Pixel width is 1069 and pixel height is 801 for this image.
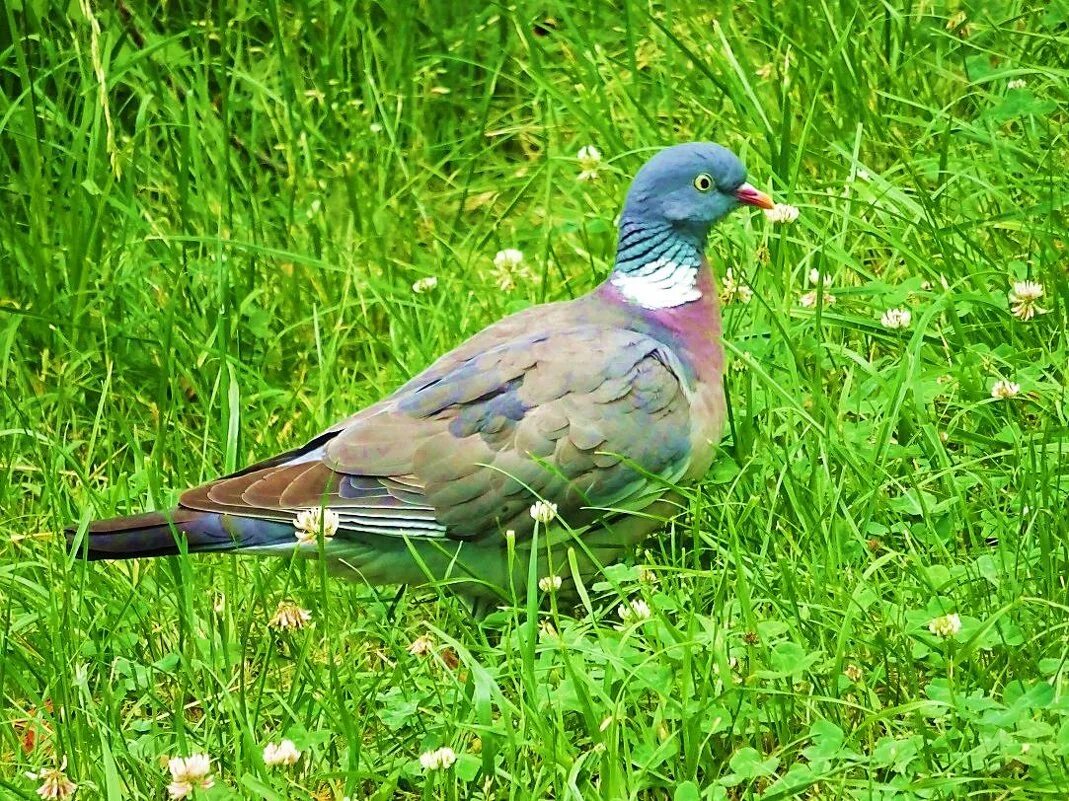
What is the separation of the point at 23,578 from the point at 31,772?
60cm

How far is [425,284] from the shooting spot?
175 inches

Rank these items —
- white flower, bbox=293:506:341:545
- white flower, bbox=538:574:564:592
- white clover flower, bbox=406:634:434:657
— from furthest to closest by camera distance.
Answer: white flower, bbox=293:506:341:545 → white clover flower, bbox=406:634:434:657 → white flower, bbox=538:574:564:592

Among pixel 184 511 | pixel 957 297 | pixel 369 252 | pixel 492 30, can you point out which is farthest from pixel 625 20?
pixel 184 511

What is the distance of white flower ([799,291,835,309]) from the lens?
3.98 m

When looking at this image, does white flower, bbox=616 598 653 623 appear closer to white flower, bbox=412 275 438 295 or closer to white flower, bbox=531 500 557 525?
white flower, bbox=531 500 557 525

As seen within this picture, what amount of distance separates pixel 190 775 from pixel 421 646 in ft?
1.92

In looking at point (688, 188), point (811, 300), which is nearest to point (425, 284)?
point (688, 188)

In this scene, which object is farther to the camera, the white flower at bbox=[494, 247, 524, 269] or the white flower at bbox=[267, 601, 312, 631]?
the white flower at bbox=[494, 247, 524, 269]

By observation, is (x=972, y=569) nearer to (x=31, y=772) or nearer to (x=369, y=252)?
(x=31, y=772)

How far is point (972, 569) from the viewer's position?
301 centimetres

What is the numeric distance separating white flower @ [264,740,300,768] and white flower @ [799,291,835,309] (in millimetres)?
1777

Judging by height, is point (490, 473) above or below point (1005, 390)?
below

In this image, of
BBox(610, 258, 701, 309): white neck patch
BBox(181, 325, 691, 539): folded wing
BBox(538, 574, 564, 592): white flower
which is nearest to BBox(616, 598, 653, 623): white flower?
BBox(538, 574, 564, 592): white flower

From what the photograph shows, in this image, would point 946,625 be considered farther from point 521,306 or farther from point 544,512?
point 521,306
